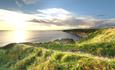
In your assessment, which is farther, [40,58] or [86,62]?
[40,58]

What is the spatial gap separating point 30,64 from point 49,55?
399cm

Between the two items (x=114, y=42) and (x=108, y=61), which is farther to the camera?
(x=114, y=42)

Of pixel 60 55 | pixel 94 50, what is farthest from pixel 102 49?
pixel 60 55

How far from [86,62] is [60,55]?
5.04 meters

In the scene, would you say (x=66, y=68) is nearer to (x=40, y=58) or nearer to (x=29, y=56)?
(x=40, y=58)

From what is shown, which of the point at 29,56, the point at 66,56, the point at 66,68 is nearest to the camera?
the point at 66,68

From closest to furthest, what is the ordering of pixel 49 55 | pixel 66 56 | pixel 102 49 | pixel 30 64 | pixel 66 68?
1. pixel 66 68
2. pixel 66 56
3. pixel 49 55
4. pixel 30 64
5. pixel 102 49

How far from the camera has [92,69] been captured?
24203 millimetres

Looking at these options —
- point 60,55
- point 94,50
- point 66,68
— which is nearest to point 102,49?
point 94,50

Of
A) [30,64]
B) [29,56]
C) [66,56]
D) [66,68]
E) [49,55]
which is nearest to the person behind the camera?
[66,68]

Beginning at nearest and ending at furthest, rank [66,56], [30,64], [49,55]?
[66,56] → [49,55] → [30,64]

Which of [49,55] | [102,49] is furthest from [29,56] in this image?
[102,49]

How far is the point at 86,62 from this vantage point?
24953mm

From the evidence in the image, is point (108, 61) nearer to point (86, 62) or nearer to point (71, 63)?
point (86, 62)
